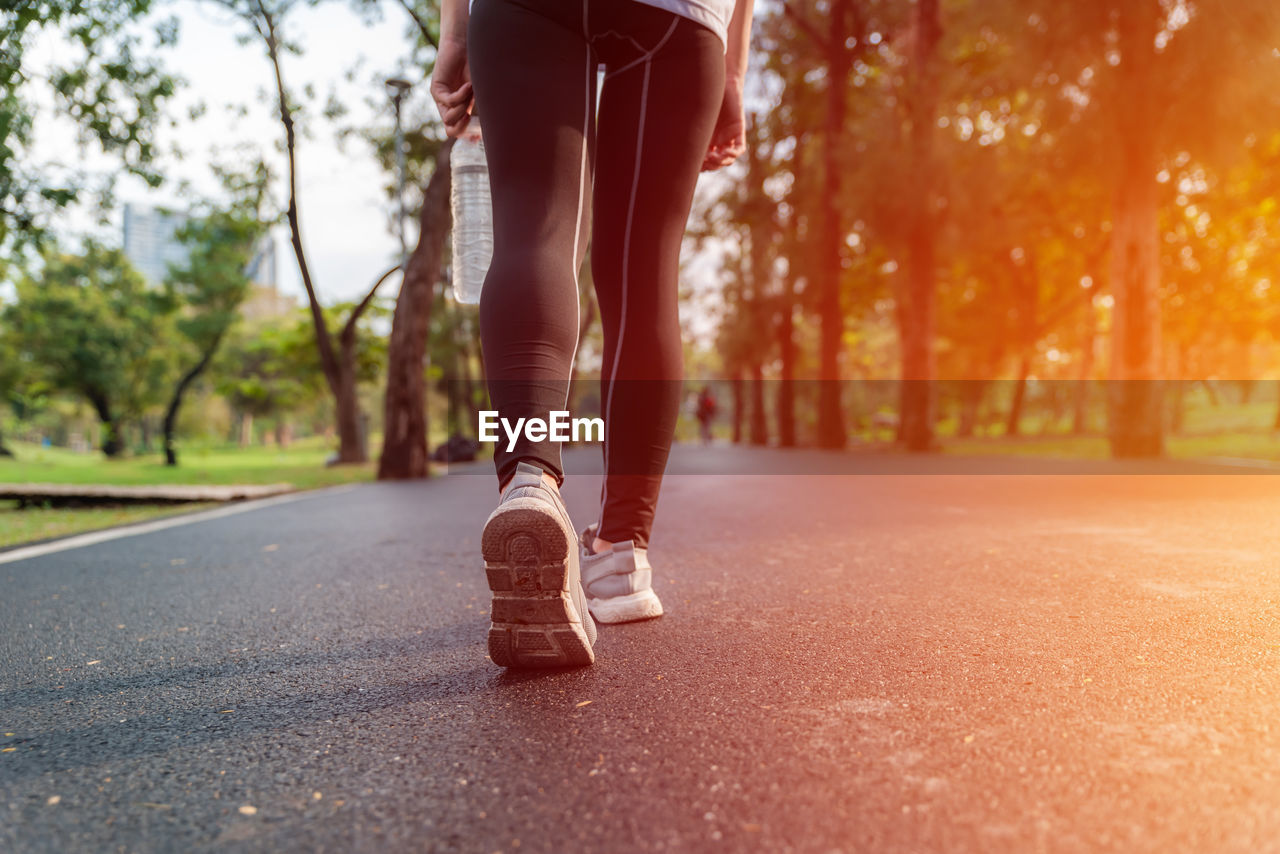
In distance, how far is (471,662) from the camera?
1.78 metres

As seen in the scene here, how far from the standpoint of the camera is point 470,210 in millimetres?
2268

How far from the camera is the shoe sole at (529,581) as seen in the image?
1.51 m

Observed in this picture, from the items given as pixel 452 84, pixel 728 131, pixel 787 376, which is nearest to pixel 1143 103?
Result: pixel 728 131

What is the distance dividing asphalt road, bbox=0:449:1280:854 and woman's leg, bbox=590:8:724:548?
0.41 meters

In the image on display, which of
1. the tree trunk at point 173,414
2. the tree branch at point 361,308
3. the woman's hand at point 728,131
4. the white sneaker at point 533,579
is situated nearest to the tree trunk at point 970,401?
the tree branch at point 361,308

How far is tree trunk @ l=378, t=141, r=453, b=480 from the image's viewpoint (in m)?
11.4

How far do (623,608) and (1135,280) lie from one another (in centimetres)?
999

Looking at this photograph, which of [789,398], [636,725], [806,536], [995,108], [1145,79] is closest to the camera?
[636,725]

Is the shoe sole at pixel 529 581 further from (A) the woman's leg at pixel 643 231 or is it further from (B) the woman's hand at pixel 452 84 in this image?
(B) the woman's hand at pixel 452 84

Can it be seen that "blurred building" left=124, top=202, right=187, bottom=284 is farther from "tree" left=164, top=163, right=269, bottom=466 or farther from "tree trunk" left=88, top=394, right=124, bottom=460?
"tree" left=164, top=163, right=269, bottom=466

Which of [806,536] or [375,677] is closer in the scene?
[375,677]

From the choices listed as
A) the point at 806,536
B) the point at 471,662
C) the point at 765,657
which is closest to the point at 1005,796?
the point at 765,657

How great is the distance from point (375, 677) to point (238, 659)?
0.40 meters

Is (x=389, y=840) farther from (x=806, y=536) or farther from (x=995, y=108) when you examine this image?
(x=995, y=108)
